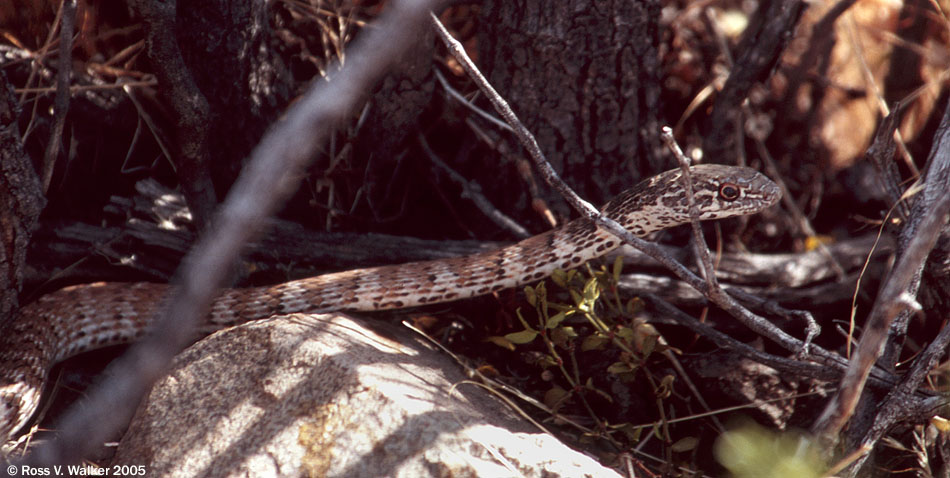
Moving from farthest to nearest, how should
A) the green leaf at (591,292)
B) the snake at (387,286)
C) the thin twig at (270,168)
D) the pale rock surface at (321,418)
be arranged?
1. the snake at (387,286)
2. the green leaf at (591,292)
3. the pale rock surface at (321,418)
4. the thin twig at (270,168)

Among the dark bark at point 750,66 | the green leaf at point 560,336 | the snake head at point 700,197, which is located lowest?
the green leaf at point 560,336

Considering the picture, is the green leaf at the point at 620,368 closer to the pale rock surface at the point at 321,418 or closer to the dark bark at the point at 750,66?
the pale rock surface at the point at 321,418

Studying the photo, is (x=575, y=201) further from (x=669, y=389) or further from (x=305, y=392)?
(x=305, y=392)

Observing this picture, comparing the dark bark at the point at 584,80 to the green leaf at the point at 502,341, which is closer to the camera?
the green leaf at the point at 502,341

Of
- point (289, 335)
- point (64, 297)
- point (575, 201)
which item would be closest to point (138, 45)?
point (64, 297)

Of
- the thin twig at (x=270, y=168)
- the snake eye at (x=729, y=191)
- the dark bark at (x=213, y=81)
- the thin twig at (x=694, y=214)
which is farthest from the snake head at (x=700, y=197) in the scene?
the dark bark at (x=213, y=81)

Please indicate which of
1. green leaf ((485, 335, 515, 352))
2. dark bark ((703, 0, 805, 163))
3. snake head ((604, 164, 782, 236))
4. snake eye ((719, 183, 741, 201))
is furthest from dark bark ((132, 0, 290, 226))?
dark bark ((703, 0, 805, 163))

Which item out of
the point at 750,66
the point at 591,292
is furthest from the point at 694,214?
the point at 750,66

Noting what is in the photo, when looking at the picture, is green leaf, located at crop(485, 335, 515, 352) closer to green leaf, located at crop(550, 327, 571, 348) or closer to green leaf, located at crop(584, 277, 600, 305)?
green leaf, located at crop(550, 327, 571, 348)
